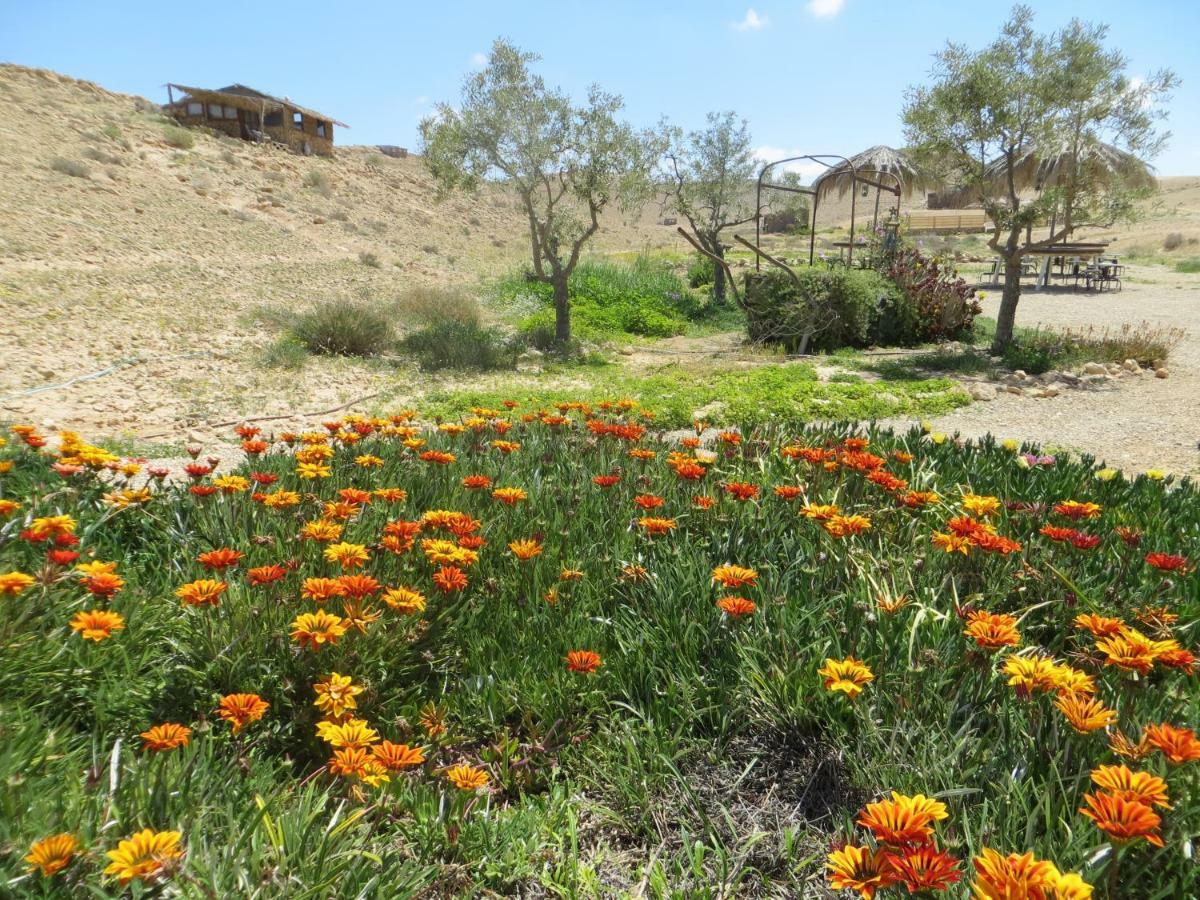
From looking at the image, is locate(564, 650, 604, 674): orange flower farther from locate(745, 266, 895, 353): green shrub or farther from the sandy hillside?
locate(745, 266, 895, 353): green shrub

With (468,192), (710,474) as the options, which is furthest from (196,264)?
(710,474)

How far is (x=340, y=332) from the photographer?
1034 cm

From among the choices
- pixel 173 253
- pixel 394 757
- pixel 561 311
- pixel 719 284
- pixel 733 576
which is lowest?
pixel 394 757

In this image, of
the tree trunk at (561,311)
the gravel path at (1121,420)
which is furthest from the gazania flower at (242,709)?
the tree trunk at (561,311)

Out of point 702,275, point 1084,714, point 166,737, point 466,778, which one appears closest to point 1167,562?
point 1084,714

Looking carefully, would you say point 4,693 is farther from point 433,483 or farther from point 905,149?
point 905,149

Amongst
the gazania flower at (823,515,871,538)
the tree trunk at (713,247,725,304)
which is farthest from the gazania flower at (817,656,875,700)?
the tree trunk at (713,247,725,304)

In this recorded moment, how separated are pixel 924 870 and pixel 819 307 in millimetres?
11249

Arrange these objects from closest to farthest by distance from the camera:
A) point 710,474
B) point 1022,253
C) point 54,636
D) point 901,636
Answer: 1. point 54,636
2. point 901,636
3. point 710,474
4. point 1022,253

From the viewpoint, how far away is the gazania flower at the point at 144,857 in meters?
1.13

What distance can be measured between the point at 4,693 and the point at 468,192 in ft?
37.7

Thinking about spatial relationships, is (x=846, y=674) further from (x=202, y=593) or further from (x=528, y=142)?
(x=528, y=142)

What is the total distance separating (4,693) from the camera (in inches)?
70.1

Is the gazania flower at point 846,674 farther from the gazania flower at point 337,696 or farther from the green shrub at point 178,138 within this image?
the green shrub at point 178,138
